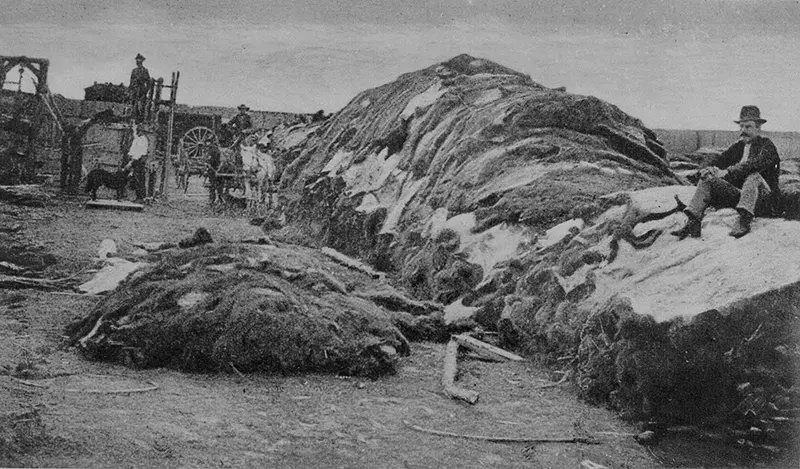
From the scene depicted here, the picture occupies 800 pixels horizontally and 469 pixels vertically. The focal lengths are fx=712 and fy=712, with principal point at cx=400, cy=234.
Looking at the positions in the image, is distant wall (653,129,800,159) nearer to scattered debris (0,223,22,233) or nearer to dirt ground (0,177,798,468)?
dirt ground (0,177,798,468)

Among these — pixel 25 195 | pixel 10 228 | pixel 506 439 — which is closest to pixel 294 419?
pixel 506 439

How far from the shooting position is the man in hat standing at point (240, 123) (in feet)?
41.1

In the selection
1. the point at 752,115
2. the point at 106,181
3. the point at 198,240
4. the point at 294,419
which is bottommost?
the point at 294,419

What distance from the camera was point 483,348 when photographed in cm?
513

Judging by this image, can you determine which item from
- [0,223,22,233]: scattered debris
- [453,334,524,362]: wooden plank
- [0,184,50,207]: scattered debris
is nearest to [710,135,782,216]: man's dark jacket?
[453,334,524,362]: wooden plank

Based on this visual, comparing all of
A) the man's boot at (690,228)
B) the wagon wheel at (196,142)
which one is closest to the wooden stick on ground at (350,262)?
the man's boot at (690,228)

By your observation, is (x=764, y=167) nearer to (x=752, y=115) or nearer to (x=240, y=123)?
(x=752, y=115)

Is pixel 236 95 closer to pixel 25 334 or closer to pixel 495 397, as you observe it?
pixel 25 334

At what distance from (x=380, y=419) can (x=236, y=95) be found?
361 centimetres

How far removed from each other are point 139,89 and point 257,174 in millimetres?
5260

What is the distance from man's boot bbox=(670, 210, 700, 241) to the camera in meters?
4.50

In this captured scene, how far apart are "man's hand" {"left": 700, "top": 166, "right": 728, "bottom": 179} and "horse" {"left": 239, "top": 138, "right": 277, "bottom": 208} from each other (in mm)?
9145

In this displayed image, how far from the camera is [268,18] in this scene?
17.5 feet

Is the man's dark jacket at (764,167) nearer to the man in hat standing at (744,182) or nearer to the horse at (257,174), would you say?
the man in hat standing at (744,182)
